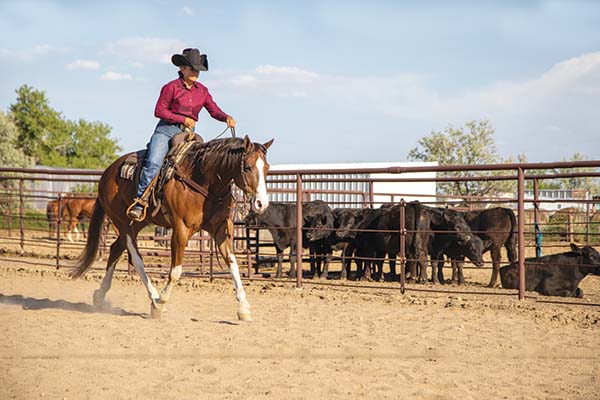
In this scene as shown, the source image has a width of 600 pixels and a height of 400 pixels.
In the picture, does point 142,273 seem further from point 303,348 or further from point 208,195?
point 303,348

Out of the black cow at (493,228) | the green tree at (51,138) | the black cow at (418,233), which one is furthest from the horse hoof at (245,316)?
the green tree at (51,138)

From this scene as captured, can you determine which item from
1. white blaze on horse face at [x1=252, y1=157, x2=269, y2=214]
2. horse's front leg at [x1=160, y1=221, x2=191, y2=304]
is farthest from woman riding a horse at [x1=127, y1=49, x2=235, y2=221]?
white blaze on horse face at [x1=252, y1=157, x2=269, y2=214]

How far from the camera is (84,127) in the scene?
64688 mm

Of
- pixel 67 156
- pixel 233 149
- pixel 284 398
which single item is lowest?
pixel 284 398

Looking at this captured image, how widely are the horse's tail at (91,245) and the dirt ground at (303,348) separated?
407mm

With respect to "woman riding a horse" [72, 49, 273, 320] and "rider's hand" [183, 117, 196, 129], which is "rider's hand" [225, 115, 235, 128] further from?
"rider's hand" [183, 117, 196, 129]

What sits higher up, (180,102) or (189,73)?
(189,73)

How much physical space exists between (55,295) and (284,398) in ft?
17.9

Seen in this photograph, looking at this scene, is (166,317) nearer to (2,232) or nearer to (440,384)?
(440,384)

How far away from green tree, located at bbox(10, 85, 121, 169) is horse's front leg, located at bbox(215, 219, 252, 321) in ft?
182

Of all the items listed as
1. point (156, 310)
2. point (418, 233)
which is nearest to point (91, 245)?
point (156, 310)

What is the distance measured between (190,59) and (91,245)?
2666 millimetres

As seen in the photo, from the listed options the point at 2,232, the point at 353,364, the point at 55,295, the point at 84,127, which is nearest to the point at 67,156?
the point at 84,127

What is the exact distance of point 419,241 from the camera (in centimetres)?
1047
